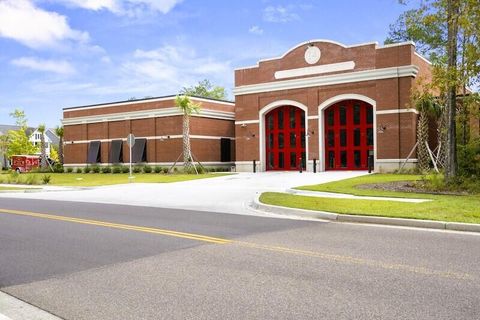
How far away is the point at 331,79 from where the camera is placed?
3381 cm

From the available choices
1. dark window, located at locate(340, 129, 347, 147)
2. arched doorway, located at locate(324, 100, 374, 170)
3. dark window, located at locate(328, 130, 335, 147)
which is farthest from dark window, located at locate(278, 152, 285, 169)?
dark window, located at locate(340, 129, 347, 147)

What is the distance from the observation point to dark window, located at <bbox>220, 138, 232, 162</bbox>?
145ft

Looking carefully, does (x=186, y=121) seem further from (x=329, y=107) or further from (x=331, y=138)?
(x=331, y=138)

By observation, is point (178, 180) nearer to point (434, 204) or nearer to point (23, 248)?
point (434, 204)

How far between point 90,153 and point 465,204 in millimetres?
40848

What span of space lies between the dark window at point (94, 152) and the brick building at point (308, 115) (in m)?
3.27

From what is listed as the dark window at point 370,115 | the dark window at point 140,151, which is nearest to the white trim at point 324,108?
the dark window at point 370,115

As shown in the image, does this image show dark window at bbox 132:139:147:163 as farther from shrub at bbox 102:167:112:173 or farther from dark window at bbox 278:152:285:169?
dark window at bbox 278:152:285:169

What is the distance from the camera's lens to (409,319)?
4598 mm

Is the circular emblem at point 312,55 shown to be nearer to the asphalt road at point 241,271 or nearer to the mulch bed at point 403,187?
the mulch bed at point 403,187

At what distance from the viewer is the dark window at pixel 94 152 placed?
156 feet

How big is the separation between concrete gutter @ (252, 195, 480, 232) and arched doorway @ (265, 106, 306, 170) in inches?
868

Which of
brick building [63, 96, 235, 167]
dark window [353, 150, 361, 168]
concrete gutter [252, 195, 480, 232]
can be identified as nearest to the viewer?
concrete gutter [252, 195, 480, 232]

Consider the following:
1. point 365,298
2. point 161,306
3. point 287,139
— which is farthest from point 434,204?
point 287,139
